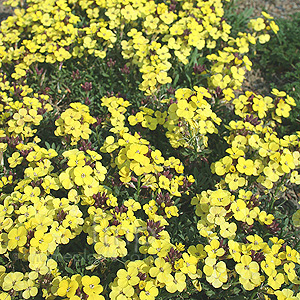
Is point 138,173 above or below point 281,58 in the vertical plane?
below

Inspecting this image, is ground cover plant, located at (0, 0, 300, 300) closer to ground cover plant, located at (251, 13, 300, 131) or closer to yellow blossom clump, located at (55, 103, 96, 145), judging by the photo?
yellow blossom clump, located at (55, 103, 96, 145)

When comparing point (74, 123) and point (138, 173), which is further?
point (74, 123)

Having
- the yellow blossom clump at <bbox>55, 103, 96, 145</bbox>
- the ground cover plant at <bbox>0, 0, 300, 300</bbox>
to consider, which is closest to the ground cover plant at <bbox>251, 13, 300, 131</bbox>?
the ground cover plant at <bbox>0, 0, 300, 300</bbox>

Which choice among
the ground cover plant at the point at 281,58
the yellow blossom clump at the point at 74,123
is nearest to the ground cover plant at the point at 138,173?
the yellow blossom clump at the point at 74,123

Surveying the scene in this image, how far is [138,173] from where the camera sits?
2865 millimetres

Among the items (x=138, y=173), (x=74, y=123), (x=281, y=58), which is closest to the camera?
(x=138, y=173)

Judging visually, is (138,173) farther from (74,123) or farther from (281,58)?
(281,58)

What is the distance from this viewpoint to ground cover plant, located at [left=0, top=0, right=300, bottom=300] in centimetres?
259

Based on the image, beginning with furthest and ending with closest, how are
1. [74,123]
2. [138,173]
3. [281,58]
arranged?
[281,58] < [74,123] < [138,173]

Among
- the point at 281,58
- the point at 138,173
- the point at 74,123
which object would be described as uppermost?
A: the point at 281,58

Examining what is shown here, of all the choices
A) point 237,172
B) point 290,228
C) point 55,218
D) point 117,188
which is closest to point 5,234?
point 55,218

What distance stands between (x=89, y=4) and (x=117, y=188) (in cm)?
334

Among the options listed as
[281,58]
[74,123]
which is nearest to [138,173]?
[74,123]

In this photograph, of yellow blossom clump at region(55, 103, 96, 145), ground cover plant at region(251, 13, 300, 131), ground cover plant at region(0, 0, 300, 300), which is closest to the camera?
ground cover plant at region(0, 0, 300, 300)
